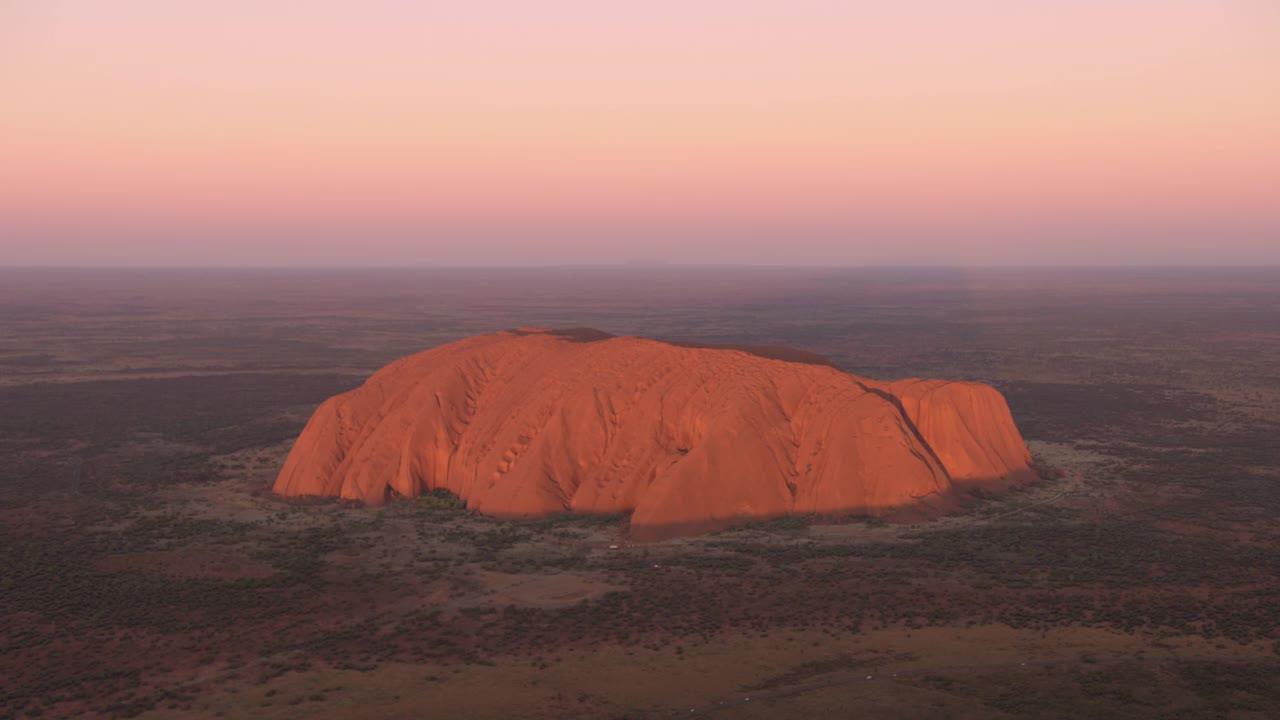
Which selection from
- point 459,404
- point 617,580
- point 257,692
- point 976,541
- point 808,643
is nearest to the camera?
point 257,692

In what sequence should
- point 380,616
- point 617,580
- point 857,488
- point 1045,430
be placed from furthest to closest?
point 1045,430
point 857,488
point 617,580
point 380,616

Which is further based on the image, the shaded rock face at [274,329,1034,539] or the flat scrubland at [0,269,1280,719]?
the shaded rock face at [274,329,1034,539]

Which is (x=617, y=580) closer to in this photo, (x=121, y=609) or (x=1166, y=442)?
(x=121, y=609)

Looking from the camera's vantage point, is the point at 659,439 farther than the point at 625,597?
Yes

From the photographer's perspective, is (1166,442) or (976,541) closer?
(976,541)

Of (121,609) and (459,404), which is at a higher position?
(459,404)

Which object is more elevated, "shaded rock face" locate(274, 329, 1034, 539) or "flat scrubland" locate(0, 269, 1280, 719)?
"shaded rock face" locate(274, 329, 1034, 539)

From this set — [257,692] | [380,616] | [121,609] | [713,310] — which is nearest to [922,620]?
[380,616]

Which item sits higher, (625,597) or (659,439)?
(659,439)
